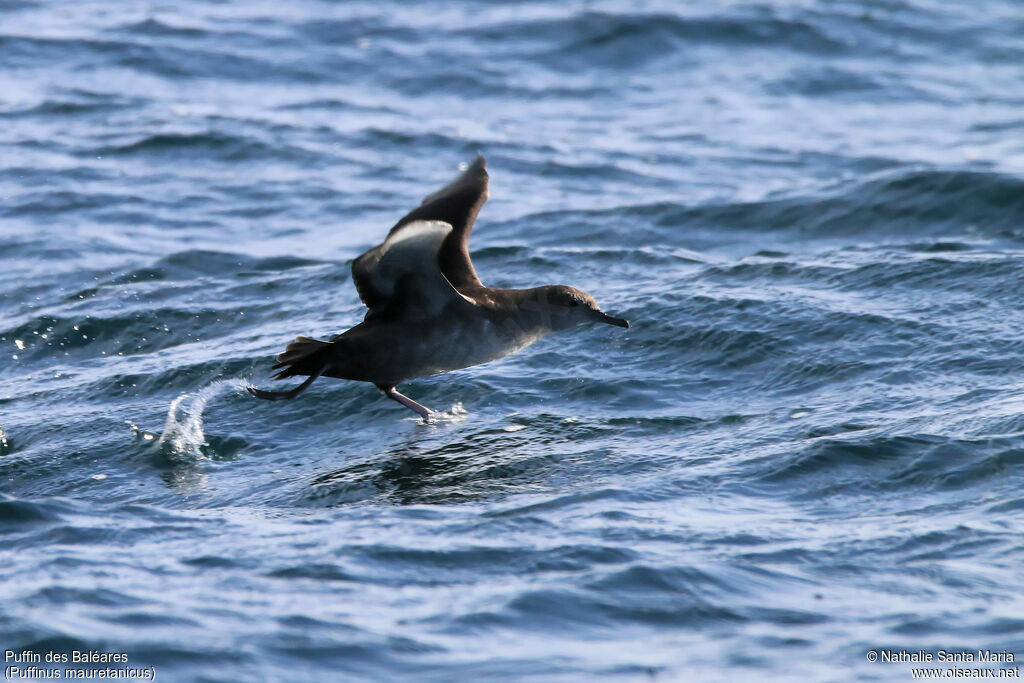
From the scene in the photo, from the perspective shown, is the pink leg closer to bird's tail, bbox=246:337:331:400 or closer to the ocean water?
the ocean water

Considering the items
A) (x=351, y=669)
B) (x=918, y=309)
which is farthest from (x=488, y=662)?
(x=918, y=309)

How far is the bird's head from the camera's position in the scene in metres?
8.45

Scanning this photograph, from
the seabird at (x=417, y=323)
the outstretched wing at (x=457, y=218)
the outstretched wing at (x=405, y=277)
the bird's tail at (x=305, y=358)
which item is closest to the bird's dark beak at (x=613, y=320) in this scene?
the seabird at (x=417, y=323)

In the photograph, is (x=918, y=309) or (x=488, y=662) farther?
(x=918, y=309)

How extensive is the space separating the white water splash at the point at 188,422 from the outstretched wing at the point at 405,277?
1274mm

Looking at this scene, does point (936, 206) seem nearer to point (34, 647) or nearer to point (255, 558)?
point (255, 558)

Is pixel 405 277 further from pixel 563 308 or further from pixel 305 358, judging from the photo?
pixel 563 308

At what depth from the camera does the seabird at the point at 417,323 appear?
748 centimetres

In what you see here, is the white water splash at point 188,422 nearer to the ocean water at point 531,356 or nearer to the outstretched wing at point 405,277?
the ocean water at point 531,356

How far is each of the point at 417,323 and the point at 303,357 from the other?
699 mm

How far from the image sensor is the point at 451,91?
1681 centimetres

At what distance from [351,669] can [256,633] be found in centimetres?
45

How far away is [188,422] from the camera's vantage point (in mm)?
8008

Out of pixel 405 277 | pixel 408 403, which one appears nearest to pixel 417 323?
pixel 405 277
